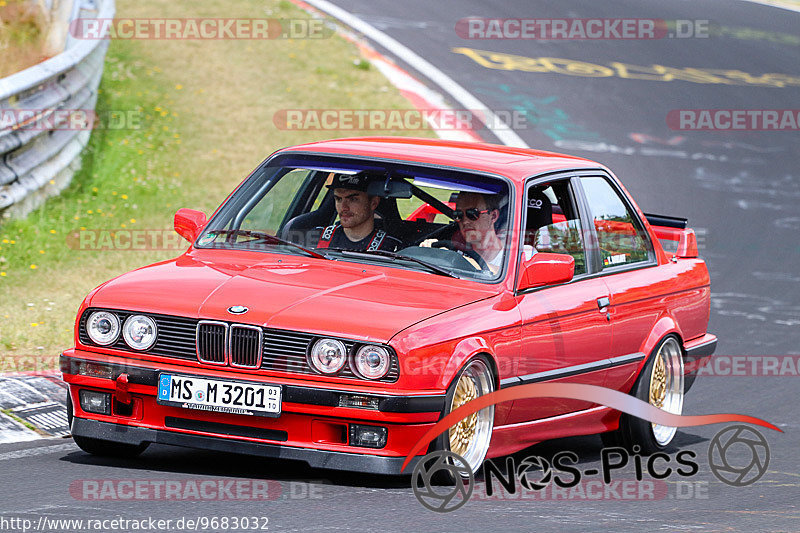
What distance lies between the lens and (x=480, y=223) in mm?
7445

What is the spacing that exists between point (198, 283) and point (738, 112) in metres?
15.0

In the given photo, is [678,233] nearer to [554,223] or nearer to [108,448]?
[554,223]

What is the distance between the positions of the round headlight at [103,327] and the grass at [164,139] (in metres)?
2.63

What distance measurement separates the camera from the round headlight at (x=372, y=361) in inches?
242

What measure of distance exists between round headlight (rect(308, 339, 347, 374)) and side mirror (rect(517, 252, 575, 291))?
52.1 inches

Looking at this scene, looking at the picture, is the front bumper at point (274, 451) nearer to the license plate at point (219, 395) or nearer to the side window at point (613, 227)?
the license plate at point (219, 395)

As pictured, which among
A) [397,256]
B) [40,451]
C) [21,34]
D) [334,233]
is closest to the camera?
[40,451]

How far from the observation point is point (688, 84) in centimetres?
2130

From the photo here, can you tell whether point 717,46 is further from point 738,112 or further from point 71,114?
point 71,114

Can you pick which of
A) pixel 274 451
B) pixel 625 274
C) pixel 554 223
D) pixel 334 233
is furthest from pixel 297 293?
pixel 625 274

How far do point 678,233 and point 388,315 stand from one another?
11.7 ft

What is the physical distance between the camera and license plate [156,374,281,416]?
618cm

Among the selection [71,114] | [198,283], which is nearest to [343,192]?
[198,283]

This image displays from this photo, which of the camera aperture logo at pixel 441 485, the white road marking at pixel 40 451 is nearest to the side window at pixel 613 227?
the camera aperture logo at pixel 441 485
